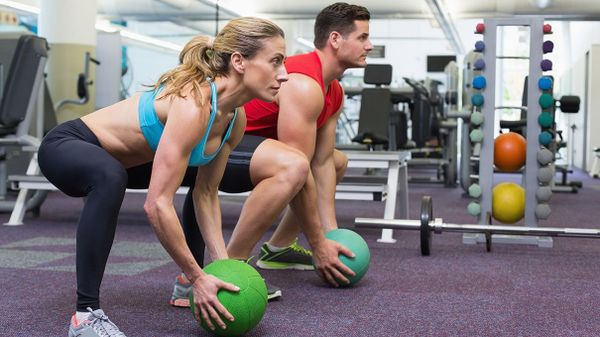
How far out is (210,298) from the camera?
1.71 m

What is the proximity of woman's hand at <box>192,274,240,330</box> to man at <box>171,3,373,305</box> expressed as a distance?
0.40m

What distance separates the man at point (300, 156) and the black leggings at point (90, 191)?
474mm

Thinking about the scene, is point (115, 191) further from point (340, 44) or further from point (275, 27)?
point (340, 44)

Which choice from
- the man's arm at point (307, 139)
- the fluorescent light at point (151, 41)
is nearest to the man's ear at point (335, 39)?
the man's arm at point (307, 139)

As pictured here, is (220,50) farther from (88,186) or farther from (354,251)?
(354,251)

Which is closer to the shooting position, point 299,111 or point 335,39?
point 299,111

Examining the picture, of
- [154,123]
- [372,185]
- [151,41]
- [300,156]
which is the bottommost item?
[372,185]

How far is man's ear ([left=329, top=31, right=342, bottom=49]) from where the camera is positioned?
8.27 feet

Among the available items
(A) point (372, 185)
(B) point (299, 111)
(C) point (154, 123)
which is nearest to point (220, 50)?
(C) point (154, 123)

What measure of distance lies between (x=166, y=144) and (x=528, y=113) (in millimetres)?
2222

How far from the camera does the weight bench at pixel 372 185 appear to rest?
3648 millimetres

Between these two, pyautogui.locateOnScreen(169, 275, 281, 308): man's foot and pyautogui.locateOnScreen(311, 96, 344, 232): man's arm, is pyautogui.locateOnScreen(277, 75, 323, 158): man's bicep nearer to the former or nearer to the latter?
pyautogui.locateOnScreen(311, 96, 344, 232): man's arm

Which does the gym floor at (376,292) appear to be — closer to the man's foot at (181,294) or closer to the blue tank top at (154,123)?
the man's foot at (181,294)

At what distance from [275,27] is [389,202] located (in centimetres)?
191
